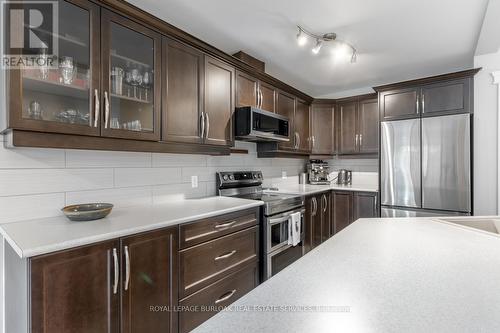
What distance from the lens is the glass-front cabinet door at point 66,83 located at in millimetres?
1210

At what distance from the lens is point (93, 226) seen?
134 cm

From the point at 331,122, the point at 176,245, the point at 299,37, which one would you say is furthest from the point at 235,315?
the point at 331,122

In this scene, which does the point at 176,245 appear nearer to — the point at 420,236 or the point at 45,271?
the point at 45,271

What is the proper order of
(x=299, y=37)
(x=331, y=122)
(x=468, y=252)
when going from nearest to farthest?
1. (x=468, y=252)
2. (x=299, y=37)
3. (x=331, y=122)

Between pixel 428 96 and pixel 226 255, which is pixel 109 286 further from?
pixel 428 96

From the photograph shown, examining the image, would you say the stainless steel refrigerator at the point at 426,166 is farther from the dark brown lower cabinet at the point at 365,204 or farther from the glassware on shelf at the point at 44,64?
the glassware on shelf at the point at 44,64

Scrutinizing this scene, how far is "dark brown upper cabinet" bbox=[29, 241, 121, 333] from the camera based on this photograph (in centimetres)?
103

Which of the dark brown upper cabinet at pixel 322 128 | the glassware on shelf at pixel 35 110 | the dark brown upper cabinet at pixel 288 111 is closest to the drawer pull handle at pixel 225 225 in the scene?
the glassware on shelf at pixel 35 110

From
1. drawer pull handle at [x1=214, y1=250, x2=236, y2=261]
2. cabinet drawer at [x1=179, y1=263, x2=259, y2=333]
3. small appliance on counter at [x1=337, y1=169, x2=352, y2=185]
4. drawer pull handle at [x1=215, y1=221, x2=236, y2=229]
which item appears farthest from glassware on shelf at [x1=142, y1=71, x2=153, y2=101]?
small appliance on counter at [x1=337, y1=169, x2=352, y2=185]

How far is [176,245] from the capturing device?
1522 millimetres

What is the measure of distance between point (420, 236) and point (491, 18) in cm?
196

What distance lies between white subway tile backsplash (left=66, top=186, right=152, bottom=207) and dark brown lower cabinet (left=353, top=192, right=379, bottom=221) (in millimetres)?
2595

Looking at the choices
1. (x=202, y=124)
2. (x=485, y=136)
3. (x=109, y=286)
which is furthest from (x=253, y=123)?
(x=485, y=136)

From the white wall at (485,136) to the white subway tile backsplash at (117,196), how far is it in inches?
129
